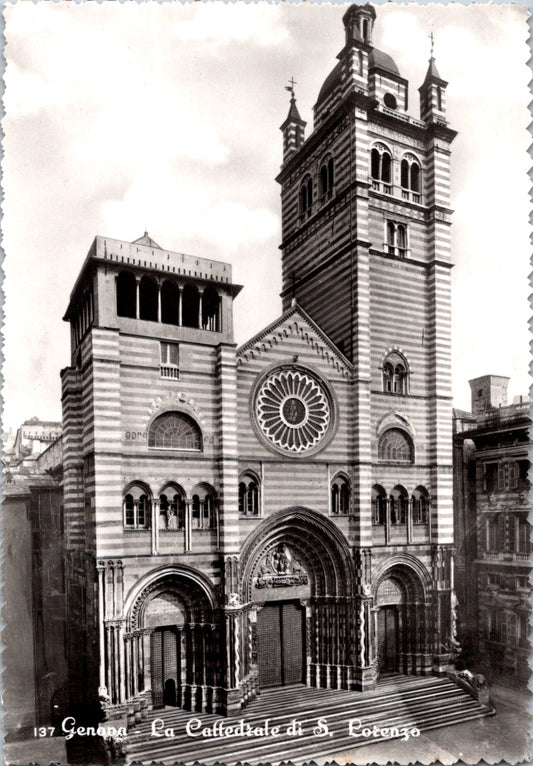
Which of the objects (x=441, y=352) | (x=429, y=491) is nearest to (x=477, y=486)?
(x=429, y=491)

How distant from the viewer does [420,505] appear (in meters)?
22.7

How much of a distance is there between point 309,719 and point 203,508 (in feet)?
22.1

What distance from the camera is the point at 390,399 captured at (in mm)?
22391

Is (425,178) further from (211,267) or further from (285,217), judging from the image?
(211,267)

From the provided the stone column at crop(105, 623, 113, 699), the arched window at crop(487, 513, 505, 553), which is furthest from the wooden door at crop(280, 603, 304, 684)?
the arched window at crop(487, 513, 505, 553)

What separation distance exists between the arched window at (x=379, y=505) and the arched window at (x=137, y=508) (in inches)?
316

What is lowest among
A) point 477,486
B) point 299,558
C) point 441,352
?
point 299,558

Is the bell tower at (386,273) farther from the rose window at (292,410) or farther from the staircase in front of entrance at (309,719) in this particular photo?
the staircase in front of entrance at (309,719)

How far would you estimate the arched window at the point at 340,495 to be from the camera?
2125 cm

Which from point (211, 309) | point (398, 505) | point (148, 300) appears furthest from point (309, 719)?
point (148, 300)

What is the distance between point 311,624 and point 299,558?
7.24 ft

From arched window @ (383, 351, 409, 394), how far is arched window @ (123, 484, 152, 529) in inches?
367

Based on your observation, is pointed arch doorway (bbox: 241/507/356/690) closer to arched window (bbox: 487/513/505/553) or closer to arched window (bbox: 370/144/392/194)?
arched window (bbox: 487/513/505/553)

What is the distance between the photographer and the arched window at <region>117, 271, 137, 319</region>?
19594 millimetres
